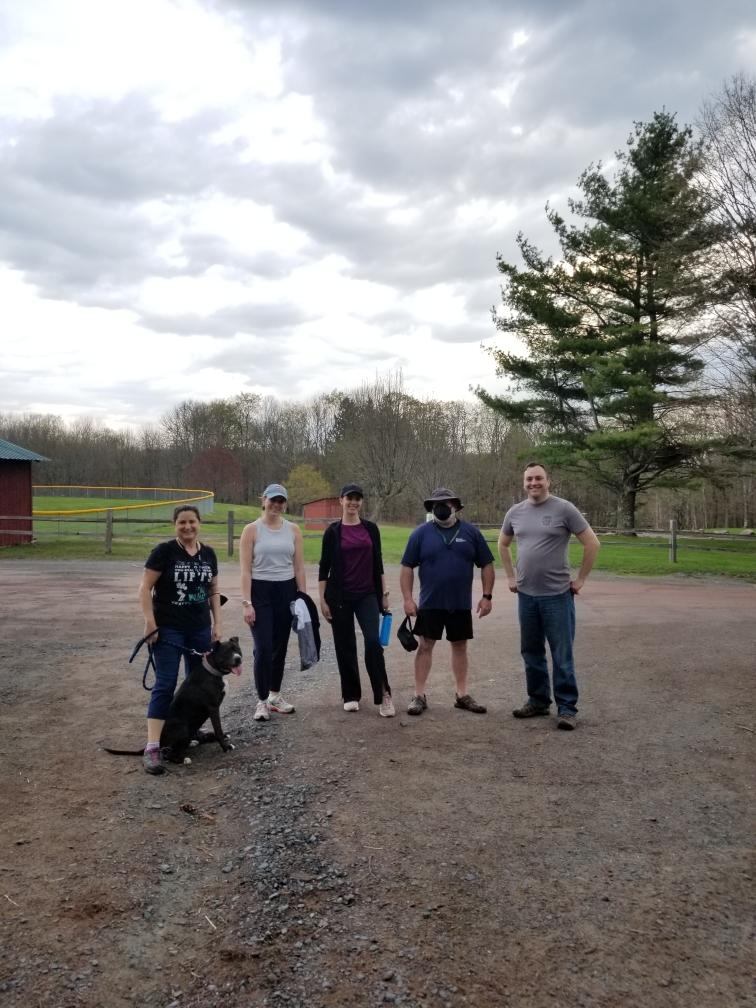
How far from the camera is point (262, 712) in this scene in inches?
214

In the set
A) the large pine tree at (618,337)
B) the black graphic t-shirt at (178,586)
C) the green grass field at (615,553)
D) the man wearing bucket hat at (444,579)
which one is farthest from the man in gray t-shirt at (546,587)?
the large pine tree at (618,337)

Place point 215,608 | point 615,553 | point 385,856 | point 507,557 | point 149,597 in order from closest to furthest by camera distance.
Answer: point 385,856 < point 149,597 < point 215,608 < point 507,557 < point 615,553

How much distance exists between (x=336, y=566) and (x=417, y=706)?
1.25m

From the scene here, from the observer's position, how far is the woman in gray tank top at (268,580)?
5391mm

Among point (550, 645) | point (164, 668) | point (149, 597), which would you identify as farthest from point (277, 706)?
point (550, 645)

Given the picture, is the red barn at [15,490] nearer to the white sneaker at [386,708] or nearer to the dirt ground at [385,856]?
the dirt ground at [385,856]

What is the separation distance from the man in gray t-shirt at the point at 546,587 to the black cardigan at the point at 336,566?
1.02 metres

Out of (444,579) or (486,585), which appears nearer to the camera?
(444,579)

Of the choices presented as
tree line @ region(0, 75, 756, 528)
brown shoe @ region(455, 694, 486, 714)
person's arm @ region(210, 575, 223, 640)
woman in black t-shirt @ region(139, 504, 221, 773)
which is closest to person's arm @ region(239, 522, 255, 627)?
person's arm @ region(210, 575, 223, 640)

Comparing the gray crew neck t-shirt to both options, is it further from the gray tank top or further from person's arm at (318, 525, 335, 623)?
the gray tank top

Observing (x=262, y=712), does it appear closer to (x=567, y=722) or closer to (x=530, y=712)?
(x=530, y=712)

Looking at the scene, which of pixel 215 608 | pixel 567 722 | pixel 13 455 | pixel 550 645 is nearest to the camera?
pixel 215 608

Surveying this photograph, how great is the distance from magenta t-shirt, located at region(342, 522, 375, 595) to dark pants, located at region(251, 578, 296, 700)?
437 mm

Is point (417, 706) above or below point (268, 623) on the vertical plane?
below
